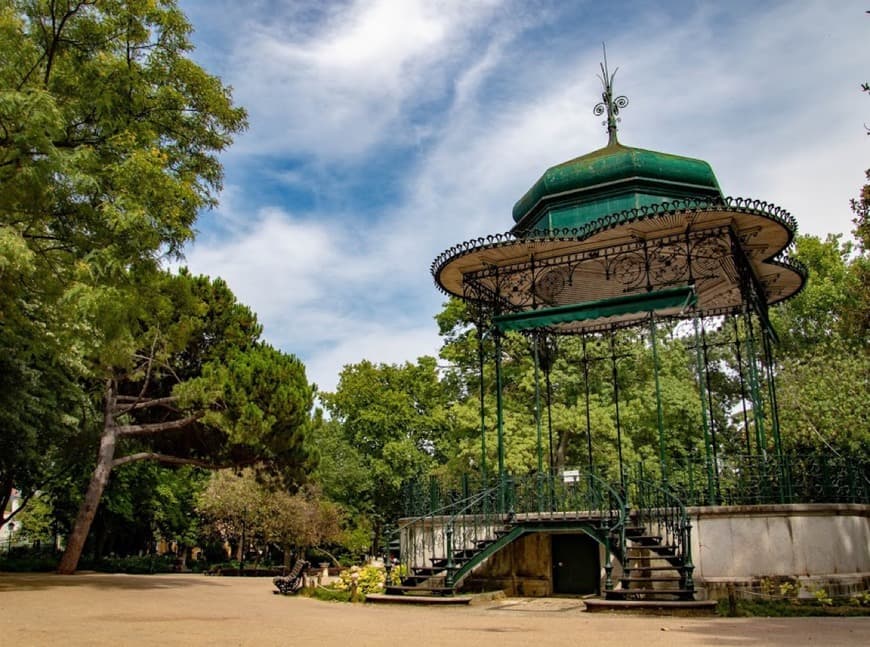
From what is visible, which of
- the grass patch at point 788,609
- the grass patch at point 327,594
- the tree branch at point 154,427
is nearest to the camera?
the grass patch at point 788,609

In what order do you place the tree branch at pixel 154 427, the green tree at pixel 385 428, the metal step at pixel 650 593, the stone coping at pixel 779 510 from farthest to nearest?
the green tree at pixel 385 428, the tree branch at pixel 154 427, the stone coping at pixel 779 510, the metal step at pixel 650 593

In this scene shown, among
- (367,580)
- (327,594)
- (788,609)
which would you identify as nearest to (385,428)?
(327,594)

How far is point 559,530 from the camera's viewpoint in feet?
46.7

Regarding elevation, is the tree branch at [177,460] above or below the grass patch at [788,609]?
above

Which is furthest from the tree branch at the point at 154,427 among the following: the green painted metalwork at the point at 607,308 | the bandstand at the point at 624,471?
the green painted metalwork at the point at 607,308

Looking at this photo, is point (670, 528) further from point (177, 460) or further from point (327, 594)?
point (177, 460)

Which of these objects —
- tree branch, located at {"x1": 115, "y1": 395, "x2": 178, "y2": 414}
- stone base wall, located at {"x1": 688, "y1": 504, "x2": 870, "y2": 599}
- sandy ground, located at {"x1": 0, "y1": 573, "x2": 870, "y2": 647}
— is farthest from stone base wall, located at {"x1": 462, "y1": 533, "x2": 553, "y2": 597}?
tree branch, located at {"x1": 115, "y1": 395, "x2": 178, "y2": 414}

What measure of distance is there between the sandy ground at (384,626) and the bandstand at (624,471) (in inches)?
51.9

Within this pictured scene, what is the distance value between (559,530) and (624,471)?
2.19m

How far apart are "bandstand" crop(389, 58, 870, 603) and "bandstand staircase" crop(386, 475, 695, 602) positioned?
0.04m

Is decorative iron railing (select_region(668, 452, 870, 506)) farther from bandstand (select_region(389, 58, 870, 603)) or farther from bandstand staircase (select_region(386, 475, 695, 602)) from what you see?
bandstand staircase (select_region(386, 475, 695, 602))

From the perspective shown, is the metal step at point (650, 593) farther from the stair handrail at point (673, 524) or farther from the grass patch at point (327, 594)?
the grass patch at point (327, 594)

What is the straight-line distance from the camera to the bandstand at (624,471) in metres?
12.5

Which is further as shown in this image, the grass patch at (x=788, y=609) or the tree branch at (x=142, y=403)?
the tree branch at (x=142, y=403)
